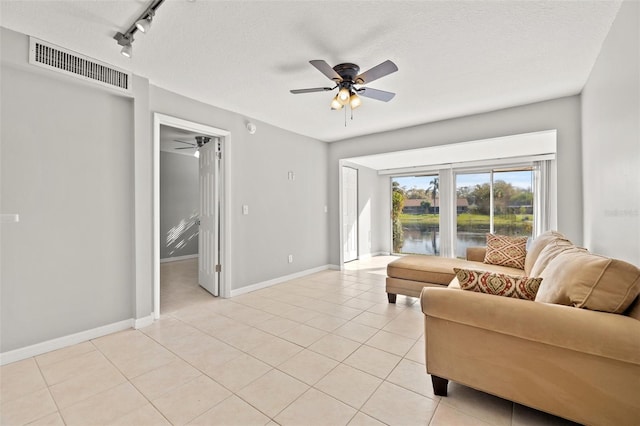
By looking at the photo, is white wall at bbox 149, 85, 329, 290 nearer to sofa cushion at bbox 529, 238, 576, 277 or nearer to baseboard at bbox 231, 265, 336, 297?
baseboard at bbox 231, 265, 336, 297

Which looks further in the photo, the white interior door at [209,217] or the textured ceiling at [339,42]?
the white interior door at [209,217]

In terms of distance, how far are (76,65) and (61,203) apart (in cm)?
124

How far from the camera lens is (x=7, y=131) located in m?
2.25

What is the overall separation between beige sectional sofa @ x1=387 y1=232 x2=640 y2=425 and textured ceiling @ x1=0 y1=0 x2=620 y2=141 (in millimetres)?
1769

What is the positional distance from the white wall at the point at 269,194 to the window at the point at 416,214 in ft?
8.55

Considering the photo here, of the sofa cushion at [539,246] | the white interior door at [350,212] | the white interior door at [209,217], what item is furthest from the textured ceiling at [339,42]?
the white interior door at [350,212]

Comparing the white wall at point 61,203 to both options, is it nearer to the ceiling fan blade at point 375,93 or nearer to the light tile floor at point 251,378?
the light tile floor at point 251,378

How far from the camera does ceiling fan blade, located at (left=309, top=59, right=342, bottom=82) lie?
7.23 ft

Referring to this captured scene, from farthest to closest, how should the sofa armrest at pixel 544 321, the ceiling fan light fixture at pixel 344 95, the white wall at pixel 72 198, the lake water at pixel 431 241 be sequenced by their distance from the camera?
1. the lake water at pixel 431 241
2. the ceiling fan light fixture at pixel 344 95
3. the white wall at pixel 72 198
4. the sofa armrest at pixel 544 321

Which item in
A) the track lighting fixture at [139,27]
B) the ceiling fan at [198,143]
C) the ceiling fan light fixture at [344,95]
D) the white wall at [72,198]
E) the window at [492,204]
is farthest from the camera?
the window at [492,204]

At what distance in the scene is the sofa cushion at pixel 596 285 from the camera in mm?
1404

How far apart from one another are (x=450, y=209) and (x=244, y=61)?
18.0 feet

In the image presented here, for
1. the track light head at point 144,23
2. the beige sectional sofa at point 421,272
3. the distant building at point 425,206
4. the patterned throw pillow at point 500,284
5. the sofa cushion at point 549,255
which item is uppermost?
the track light head at point 144,23

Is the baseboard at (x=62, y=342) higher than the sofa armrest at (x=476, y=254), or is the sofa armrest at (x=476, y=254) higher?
the sofa armrest at (x=476, y=254)
